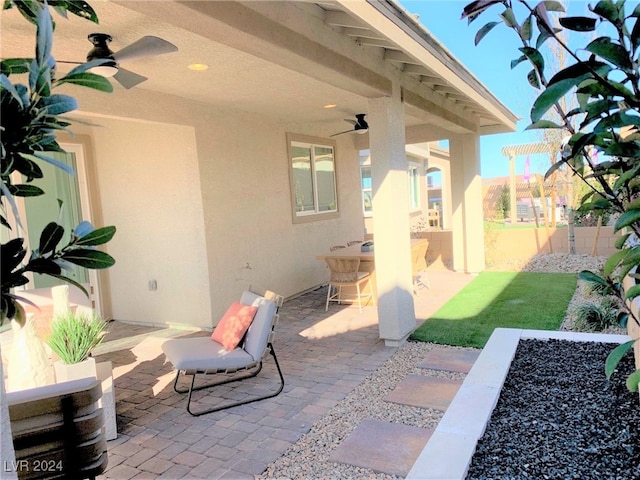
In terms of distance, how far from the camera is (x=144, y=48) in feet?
9.94

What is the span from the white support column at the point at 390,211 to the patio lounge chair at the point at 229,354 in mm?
1499

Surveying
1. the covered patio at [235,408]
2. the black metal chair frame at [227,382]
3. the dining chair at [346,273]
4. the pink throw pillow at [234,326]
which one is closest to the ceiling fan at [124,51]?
the pink throw pillow at [234,326]

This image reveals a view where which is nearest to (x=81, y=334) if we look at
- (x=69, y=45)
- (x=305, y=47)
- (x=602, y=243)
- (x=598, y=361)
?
(x=69, y=45)

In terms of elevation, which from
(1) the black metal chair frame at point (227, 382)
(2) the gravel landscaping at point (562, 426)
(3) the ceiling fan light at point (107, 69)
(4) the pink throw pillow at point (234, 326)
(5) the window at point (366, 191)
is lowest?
(1) the black metal chair frame at point (227, 382)

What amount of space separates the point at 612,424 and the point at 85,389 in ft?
9.16

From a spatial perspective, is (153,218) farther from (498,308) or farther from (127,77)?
(498,308)

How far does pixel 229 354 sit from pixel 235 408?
1.50 feet

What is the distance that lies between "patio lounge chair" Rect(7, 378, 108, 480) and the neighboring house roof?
2.12 metres

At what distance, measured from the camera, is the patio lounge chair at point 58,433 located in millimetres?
2105

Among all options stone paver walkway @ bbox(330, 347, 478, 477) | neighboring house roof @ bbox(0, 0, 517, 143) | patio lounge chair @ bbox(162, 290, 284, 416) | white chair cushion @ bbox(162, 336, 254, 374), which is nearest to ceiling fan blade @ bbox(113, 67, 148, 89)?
neighboring house roof @ bbox(0, 0, 517, 143)

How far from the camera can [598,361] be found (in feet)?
10.4

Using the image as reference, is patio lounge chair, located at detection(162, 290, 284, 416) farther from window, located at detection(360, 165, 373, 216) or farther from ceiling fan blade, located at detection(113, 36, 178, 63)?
window, located at detection(360, 165, 373, 216)

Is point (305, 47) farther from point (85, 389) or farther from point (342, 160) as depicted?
point (342, 160)

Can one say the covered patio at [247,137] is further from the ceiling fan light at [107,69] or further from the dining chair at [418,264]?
the dining chair at [418,264]
